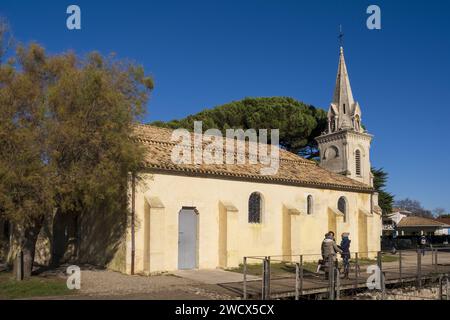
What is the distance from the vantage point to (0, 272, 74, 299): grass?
12.7 metres

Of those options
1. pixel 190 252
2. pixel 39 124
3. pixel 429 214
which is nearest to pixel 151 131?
pixel 190 252

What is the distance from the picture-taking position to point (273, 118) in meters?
42.3

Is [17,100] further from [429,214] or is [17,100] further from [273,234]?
[429,214]

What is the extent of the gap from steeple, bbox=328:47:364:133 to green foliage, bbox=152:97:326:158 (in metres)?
5.26

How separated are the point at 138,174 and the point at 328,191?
12273 millimetres

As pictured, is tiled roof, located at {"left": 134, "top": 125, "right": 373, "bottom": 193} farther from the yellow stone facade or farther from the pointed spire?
the pointed spire

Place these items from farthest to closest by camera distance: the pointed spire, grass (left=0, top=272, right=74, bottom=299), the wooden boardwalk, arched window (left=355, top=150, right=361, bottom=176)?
the pointed spire < arched window (left=355, top=150, right=361, bottom=176) < the wooden boardwalk < grass (left=0, top=272, right=74, bottom=299)

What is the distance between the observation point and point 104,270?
1812 cm

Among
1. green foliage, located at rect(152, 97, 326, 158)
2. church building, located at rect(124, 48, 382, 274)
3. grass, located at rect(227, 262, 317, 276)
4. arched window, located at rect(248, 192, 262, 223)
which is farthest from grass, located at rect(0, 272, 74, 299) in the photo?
green foliage, located at rect(152, 97, 326, 158)

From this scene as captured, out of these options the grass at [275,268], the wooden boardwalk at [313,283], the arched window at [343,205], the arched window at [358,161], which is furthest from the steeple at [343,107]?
the wooden boardwalk at [313,283]

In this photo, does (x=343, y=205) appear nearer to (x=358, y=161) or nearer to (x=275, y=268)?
(x=275, y=268)

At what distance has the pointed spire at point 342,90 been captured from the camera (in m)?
37.0

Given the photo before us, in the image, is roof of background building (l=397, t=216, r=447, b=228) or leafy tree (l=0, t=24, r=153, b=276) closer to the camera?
leafy tree (l=0, t=24, r=153, b=276)

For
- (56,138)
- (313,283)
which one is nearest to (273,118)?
(313,283)
